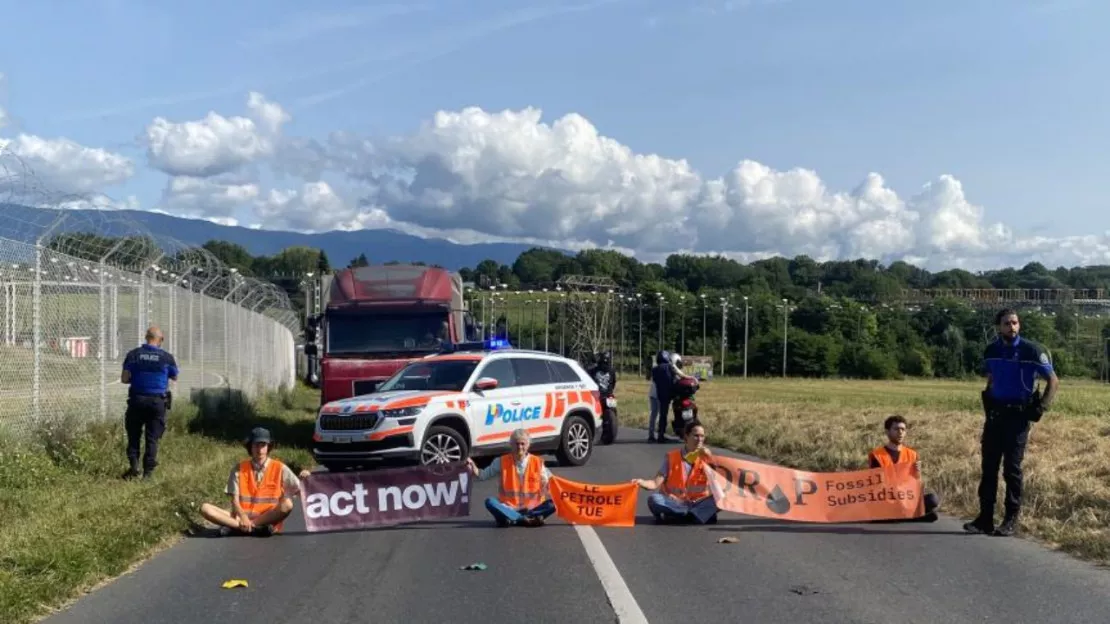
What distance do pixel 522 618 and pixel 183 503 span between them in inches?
214

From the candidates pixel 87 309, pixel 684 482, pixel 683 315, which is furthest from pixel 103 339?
pixel 683 315

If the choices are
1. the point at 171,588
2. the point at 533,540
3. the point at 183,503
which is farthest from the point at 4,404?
the point at 533,540

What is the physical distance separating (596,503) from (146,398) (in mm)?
5516

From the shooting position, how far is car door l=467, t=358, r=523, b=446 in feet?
48.2

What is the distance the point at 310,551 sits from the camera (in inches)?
368

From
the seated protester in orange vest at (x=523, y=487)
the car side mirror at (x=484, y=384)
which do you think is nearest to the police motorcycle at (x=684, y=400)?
the car side mirror at (x=484, y=384)

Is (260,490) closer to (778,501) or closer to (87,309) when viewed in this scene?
(778,501)

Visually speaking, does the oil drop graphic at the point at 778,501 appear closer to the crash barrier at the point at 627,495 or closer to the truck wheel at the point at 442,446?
the crash barrier at the point at 627,495

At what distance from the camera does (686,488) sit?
35.7ft

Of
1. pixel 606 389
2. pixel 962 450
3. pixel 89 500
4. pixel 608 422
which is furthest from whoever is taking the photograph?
pixel 606 389

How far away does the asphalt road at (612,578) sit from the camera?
6.99 m

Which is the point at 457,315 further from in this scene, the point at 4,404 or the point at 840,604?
the point at 840,604

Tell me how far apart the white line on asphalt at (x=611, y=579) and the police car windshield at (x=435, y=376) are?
481 cm

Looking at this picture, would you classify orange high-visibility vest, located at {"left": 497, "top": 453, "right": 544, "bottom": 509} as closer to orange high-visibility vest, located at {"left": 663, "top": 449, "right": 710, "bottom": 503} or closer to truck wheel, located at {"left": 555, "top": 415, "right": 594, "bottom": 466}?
orange high-visibility vest, located at {"left": 663, "top": 449, "right": 710, "bottom": 503}
